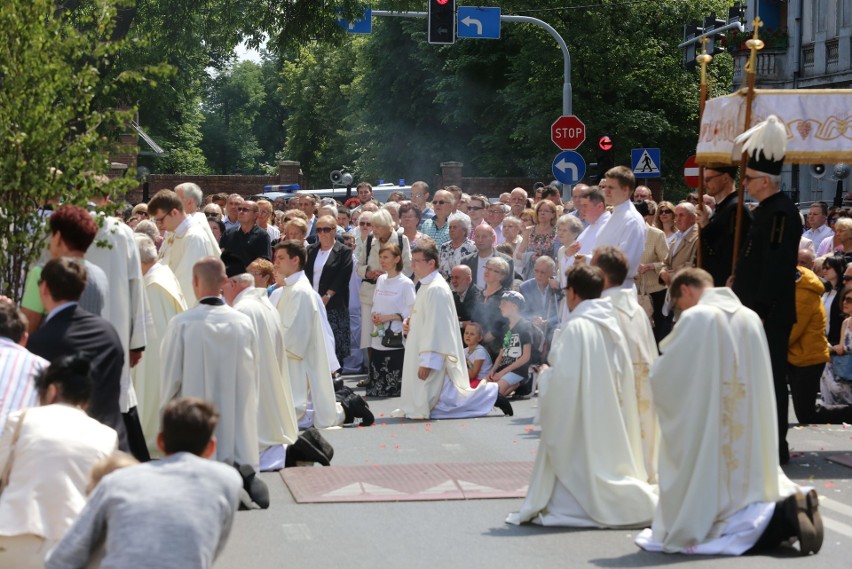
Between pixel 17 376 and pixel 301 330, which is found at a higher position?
pixel 17 376

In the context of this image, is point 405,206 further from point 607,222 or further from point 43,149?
point 43,149

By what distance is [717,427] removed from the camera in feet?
26.7

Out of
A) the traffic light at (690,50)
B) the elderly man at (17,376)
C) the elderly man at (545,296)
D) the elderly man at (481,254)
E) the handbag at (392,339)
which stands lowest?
the handbag at (392,339)

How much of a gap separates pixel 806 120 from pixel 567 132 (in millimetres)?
16099

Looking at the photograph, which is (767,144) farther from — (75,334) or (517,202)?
(517,202)

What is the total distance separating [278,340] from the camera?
35.4 feet

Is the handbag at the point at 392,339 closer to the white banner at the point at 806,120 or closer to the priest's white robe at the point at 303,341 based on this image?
the priest's white robe at the point at 303,341

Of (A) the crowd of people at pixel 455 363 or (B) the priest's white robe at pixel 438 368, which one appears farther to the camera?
(B) the priest's white robe at pixel 438 368

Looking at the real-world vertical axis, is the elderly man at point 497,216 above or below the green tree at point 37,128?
below

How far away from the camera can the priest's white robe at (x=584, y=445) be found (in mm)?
8727

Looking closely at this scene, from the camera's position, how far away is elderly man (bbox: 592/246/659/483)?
9227 millimetres

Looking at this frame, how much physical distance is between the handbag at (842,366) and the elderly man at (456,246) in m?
4.78

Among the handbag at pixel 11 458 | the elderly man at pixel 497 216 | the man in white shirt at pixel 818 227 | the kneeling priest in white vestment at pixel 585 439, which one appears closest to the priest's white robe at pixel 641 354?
the kneeling priest in white vestment at pixel 585 439

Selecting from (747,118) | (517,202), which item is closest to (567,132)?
(517,202)
